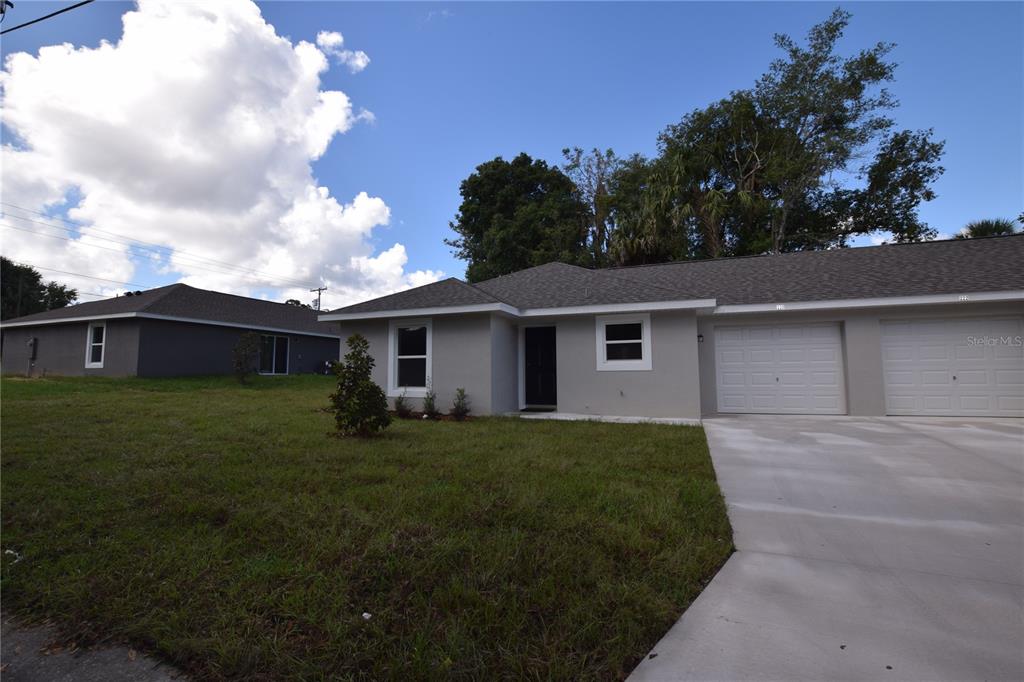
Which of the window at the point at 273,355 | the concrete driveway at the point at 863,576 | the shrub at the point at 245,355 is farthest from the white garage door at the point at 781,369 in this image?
the window at the point at 273,355

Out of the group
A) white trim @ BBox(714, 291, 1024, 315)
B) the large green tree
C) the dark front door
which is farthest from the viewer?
the large green tree

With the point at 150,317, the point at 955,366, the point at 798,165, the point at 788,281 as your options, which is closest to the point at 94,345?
the point at 150,317

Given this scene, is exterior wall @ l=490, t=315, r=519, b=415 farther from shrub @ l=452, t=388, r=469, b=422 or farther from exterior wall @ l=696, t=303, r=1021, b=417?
Result: exterior wall @ l=696, t=303, r=1021, b=417

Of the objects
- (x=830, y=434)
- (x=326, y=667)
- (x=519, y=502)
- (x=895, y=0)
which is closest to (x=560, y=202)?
(x=895, y=0)

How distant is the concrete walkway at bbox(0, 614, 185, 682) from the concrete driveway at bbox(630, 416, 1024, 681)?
7.28 feet

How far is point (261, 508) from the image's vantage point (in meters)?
3.64

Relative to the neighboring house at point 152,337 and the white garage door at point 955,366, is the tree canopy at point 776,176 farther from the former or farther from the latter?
the neighboring house at point 152,337

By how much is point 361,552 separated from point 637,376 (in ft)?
A: 25.0

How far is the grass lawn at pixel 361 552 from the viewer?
208cm

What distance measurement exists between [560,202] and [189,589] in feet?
82.8

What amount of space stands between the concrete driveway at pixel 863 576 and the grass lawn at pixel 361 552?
0.22 m

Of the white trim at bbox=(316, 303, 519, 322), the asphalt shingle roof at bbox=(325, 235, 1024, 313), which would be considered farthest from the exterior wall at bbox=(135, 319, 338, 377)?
the asphalt shingle roof at bbox=(325, 235, 1024, 313)

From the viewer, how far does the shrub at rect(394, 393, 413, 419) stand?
30.8ft

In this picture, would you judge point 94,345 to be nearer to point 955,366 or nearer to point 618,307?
point 618,307
